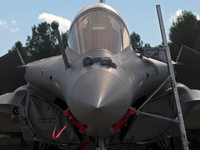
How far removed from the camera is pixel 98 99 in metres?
3.11

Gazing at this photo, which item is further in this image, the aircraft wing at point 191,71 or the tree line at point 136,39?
the tree line at point 136,39

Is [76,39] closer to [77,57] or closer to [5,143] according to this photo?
[77,57]

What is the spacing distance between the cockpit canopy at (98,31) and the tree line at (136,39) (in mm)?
35966

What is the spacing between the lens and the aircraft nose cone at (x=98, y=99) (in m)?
3.12

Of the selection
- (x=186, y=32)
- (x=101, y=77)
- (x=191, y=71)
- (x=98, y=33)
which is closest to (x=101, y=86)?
(x=101, y=77)

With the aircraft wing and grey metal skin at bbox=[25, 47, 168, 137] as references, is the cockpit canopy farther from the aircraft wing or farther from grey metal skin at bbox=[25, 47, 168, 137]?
the aircraft wing

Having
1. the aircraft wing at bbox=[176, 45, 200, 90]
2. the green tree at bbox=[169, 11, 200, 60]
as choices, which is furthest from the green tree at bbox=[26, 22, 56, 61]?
the aircraft wing at bbox=[176, 45, 200, 90]

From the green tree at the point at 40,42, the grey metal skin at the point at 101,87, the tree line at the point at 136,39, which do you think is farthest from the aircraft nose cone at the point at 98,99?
the green tree at the point at 40,42

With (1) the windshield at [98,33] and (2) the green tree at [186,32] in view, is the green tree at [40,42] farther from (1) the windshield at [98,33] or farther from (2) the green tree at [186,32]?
(1) the windshield at [98,33]

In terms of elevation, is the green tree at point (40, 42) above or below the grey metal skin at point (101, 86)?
below

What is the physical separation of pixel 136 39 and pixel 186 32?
15674mm

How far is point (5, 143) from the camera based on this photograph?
12602mm

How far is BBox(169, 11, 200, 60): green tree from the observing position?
45531 millimetres

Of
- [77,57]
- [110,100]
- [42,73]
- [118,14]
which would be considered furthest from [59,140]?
[118,14]
